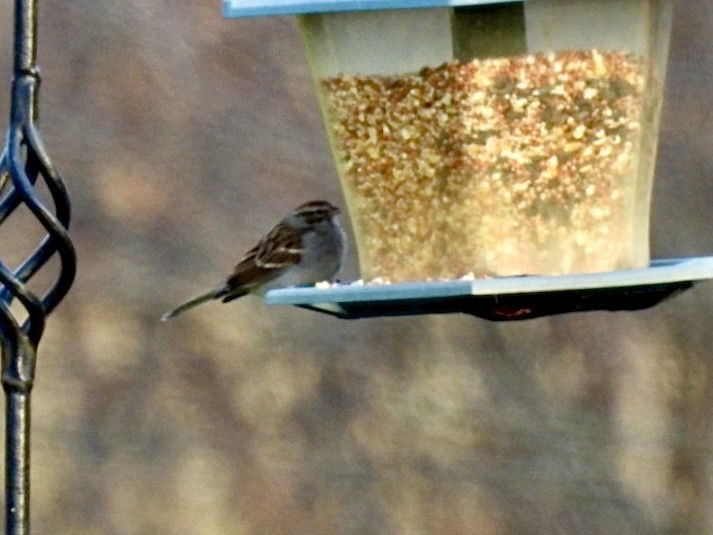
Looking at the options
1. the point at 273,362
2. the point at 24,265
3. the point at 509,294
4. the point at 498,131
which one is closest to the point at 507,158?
the point at 498,131

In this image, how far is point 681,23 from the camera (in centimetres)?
570

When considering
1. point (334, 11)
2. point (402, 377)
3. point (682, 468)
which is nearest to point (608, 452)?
point (682, 468)

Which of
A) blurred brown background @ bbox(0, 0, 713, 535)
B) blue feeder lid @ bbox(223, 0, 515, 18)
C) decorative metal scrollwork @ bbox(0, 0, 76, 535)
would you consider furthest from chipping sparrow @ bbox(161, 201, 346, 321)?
blurred brown background @ bbox(0, 0, 713, 535)

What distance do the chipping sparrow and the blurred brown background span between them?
76.8 inches

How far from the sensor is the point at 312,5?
7.84ft

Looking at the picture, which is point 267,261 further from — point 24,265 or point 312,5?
point 24,265

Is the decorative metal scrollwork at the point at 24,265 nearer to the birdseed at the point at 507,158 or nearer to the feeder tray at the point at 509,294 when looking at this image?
the feeder tray at the point at 509,294

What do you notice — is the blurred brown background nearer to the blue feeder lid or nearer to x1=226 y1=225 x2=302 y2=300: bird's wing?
x1=226 y1=225 x2=302 y2=300: bird's wing

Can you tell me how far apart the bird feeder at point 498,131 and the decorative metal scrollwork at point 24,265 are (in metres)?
0.67

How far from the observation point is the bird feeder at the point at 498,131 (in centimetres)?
250

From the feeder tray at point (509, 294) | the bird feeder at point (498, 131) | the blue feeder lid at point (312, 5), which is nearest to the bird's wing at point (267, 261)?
the bird feeder at point (498, 131)

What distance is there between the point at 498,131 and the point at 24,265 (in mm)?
934

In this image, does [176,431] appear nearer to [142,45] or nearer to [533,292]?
[142,45]

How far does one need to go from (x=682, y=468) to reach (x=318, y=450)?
122 centimetres
